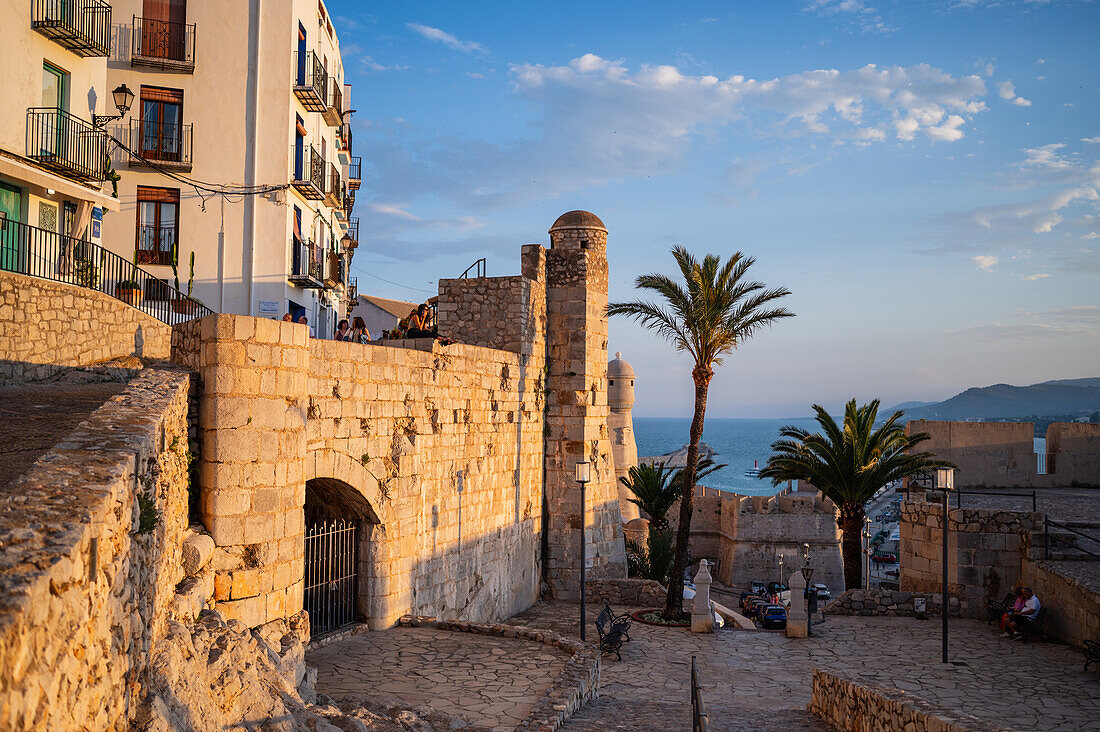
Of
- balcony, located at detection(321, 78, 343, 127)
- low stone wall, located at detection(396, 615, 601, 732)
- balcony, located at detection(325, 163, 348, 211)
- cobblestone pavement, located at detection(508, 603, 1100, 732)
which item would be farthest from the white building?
low stone wall, located at detection(396, 615, 601, 732)

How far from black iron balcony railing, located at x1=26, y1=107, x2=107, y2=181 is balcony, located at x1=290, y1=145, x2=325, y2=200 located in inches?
175

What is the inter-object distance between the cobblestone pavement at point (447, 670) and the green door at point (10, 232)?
A: 9.01 m

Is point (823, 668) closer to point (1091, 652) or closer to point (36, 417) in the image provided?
point (1091, 652)

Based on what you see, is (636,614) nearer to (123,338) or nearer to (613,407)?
(123,338)

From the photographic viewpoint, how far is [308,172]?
2155 centimetres

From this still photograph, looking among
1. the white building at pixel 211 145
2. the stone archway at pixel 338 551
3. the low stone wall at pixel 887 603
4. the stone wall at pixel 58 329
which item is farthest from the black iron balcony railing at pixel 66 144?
the low stone wall at pixel 887 603

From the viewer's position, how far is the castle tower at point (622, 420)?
1312 inches

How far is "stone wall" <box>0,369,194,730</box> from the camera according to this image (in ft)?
8.18

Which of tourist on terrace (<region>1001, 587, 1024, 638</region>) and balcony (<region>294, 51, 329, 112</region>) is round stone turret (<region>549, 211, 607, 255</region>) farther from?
tourist on terrace (<region>1001, 587, 1024, 638</region>)

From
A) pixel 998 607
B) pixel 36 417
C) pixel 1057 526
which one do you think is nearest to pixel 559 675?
pixel 36 417

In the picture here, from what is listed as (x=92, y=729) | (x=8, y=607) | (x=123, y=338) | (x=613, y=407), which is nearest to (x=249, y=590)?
(x=92, y=729)

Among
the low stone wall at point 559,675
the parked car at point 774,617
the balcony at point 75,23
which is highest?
the balcony at point 75,23

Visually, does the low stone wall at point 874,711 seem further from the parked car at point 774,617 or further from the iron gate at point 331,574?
the parked car at point 774,617

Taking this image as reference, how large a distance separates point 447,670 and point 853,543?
501 inches
